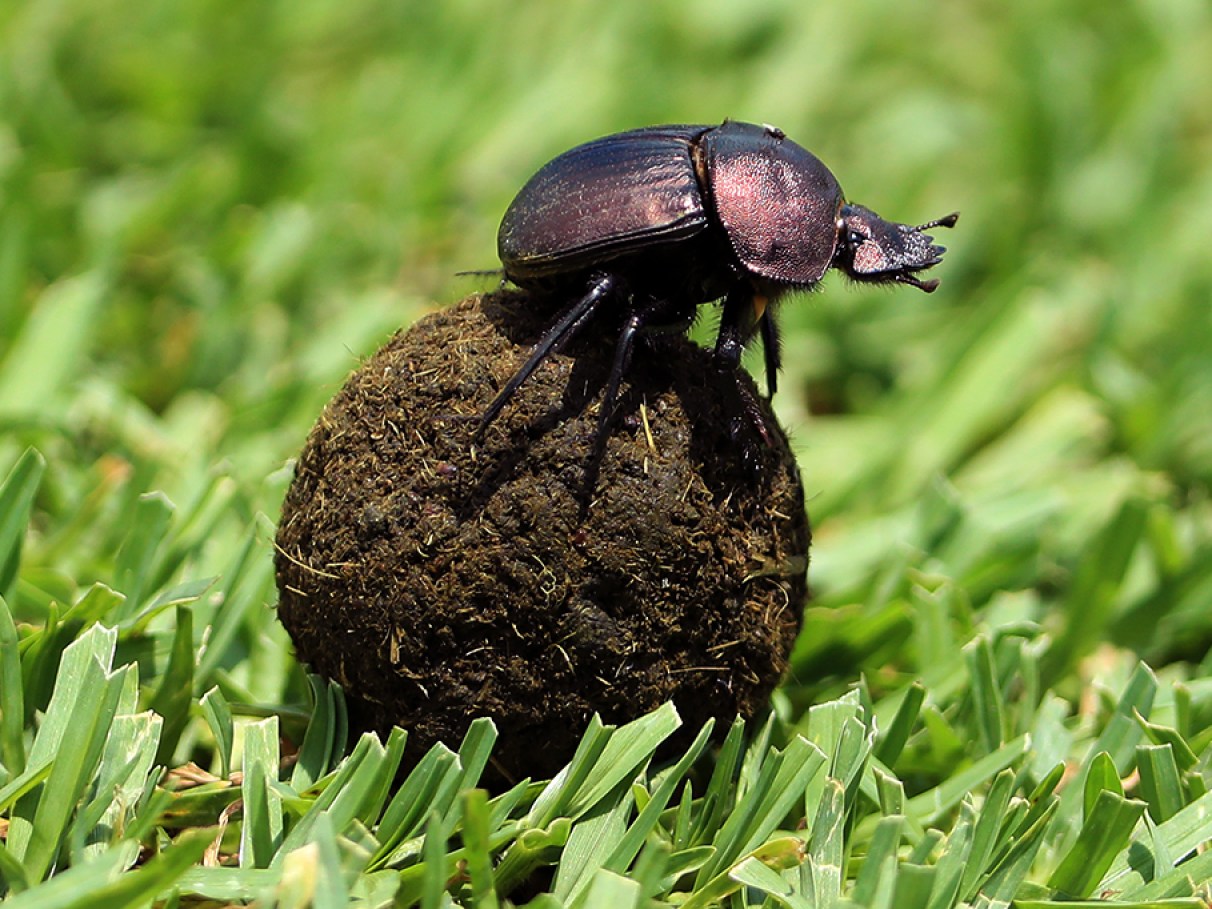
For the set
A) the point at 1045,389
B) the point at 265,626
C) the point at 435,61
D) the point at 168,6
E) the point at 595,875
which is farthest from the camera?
the point at 435,61

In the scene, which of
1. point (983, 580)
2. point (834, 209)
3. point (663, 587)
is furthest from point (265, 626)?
point (983, 580)

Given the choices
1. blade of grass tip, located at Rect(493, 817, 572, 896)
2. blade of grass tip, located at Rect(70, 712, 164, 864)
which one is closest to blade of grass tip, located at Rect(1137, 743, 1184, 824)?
blade of grass tip, located at Rect(493, 817, 572, 896)

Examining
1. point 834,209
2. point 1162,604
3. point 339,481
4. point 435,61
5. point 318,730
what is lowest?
point 1162,604

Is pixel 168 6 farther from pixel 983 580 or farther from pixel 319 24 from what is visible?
pixel 983 580

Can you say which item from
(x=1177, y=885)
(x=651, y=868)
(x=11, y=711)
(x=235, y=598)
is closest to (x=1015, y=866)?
(x=1177, y=885)

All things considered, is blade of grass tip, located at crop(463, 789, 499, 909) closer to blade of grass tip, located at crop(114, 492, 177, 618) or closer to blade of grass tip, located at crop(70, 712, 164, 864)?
blade of grass tip, located at crop(70, 712, 164, 864)

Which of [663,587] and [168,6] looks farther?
[168,6]

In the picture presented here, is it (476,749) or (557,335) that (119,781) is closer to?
(476,749)
